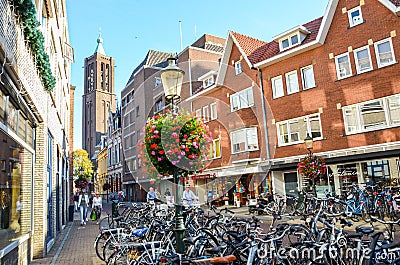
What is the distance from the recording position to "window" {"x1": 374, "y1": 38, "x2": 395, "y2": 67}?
1520 centimetres

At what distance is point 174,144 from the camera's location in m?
6.09

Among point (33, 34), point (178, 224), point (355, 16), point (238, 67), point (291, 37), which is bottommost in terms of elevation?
point (178, 224)

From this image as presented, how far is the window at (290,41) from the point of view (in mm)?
19562

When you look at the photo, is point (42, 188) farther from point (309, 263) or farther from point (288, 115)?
point (288, 115)

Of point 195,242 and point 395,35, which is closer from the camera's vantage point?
point 195,242

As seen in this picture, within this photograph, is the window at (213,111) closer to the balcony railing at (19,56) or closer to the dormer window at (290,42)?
the dormer window at (290,42)

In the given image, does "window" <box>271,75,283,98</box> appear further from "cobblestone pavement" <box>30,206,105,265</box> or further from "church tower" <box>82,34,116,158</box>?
"church tower" <box>82,34,116,158</box>

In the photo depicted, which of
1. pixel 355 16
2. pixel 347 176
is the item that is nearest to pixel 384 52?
pixel 355 16

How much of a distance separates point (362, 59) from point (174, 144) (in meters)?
13.8

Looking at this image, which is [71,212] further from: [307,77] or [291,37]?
[291,37]

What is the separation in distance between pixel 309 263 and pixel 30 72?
21.6 ft

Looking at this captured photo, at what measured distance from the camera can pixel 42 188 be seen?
8906 mm

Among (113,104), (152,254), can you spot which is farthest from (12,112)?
(113,104)

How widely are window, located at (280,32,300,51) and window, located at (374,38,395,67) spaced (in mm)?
4817
